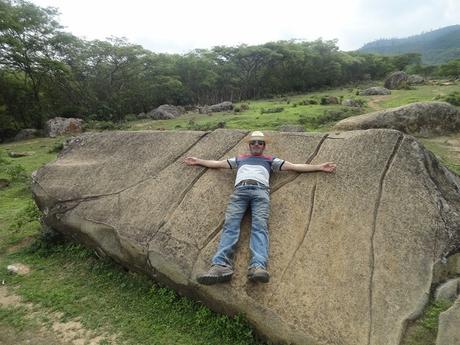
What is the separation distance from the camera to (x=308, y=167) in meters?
6.31

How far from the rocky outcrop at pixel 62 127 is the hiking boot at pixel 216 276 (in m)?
25.7

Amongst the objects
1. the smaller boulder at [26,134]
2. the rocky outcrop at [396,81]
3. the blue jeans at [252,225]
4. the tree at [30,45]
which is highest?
the tree at [30,45]

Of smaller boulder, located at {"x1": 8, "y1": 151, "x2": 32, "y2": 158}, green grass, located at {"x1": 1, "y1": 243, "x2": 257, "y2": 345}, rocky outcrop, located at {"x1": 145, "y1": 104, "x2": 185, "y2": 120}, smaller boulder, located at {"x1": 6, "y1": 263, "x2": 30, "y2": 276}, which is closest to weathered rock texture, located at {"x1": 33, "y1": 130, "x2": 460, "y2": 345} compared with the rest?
green grass, located at {"x1": 1, "y1": 243, "x2": 257, "y2": 345}

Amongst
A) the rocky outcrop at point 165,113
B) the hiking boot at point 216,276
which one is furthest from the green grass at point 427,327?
the rocky outcrop at point 165,113

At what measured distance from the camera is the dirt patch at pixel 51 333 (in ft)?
17.6

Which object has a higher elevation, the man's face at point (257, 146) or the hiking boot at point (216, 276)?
the man's face at point (257, 146)

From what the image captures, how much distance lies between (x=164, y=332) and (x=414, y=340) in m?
3.13

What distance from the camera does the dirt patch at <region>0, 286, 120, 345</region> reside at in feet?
17.6

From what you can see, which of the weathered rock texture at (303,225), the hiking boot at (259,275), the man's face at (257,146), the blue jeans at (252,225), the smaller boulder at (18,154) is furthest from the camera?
the smaller boulder at (18,154)

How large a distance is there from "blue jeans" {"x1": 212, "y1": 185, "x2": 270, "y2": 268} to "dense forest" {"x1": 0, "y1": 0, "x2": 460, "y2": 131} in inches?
1128

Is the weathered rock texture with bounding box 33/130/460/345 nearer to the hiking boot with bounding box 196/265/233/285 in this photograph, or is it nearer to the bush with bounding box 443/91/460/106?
the hiking boot with bounding box 196/265/233/285

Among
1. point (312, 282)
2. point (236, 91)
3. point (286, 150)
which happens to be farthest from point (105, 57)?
point (312, 282)

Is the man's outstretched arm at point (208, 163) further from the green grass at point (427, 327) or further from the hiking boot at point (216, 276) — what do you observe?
the green grass at point (427, 327)

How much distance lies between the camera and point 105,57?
3847cm
